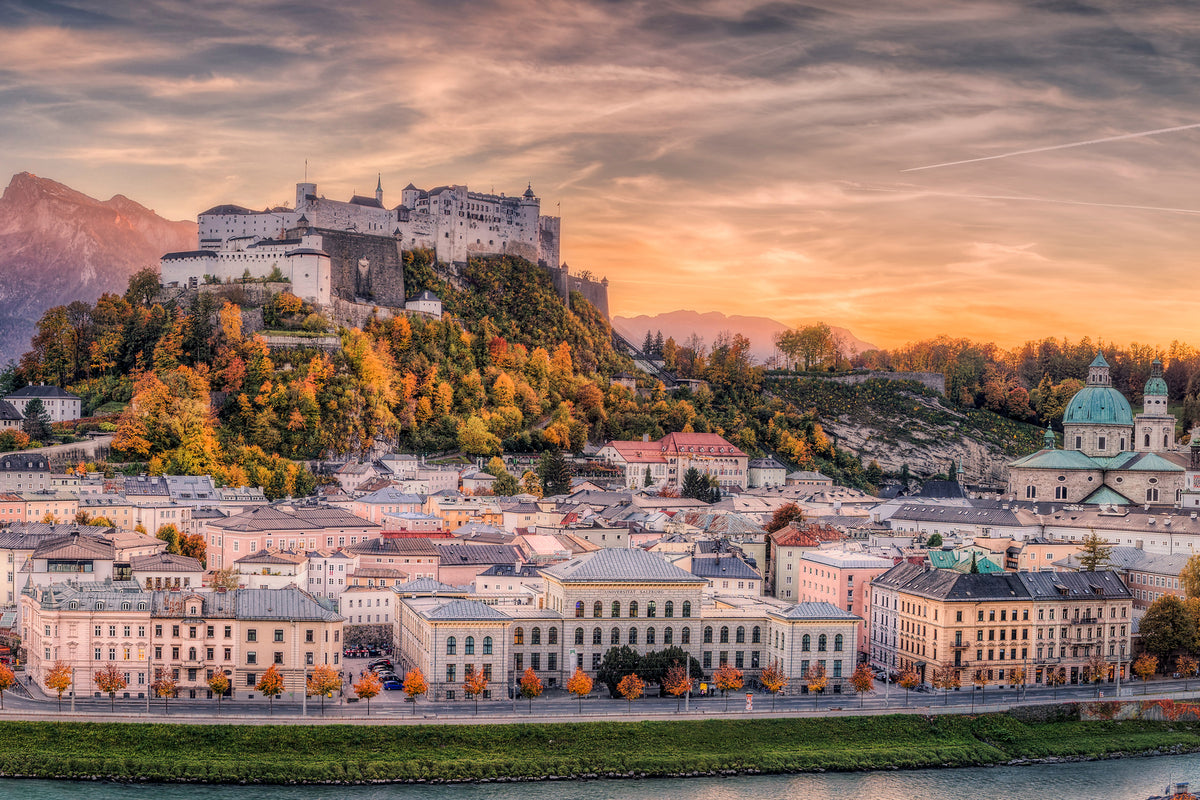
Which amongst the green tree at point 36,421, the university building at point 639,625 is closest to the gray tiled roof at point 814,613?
the university building at point 639,625

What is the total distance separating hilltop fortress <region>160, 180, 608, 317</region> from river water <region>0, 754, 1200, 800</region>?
2197 inches

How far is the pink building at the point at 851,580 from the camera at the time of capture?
54156 mm

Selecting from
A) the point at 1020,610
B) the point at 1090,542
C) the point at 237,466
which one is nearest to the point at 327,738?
the point at 1020,610

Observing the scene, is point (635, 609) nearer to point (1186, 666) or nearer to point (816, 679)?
point (816, 679)

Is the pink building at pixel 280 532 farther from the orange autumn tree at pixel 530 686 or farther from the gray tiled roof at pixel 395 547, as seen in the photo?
the orange autumn tree at pixel 530 686

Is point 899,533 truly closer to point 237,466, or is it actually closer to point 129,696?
point 237,466

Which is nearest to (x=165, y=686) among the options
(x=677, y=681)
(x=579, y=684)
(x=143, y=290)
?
(x=579, y=684)

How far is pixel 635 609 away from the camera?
155 feet

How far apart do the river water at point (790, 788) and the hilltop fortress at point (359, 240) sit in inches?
2197

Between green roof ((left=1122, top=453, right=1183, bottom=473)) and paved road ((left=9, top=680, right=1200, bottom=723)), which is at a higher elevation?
green roof ((left=1122, top=453, right=1183, bottom=473))

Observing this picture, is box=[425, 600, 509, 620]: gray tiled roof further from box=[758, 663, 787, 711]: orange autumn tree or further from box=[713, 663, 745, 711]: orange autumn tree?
box=[758, 663, 787, 711]: orange autumn tree

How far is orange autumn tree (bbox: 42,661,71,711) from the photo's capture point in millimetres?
41031

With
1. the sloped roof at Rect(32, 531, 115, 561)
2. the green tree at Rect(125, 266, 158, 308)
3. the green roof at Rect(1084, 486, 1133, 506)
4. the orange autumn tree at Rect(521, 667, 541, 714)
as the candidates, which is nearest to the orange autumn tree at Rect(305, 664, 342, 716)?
the orange autumn tree at Rect(521, 667, 541, 714)

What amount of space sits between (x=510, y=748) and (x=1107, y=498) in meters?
49.7
